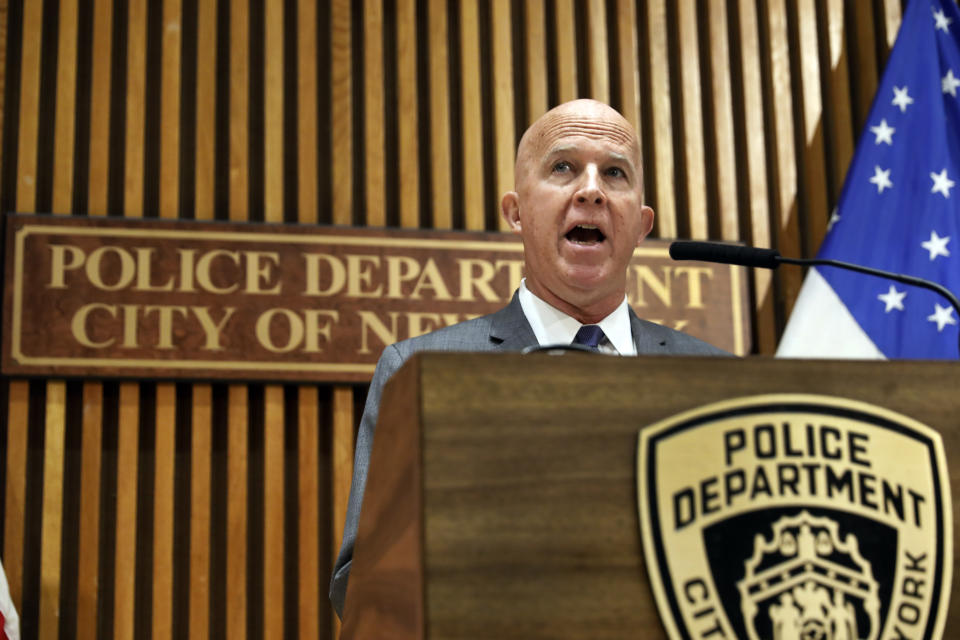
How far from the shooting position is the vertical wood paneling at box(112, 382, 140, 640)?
2998 millimetres

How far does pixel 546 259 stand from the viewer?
2.00 meters

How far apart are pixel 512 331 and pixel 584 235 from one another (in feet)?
0.71

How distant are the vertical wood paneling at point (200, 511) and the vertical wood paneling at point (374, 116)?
750 mm

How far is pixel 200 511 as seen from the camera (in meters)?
3.08

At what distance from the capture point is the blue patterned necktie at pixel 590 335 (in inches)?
76.7

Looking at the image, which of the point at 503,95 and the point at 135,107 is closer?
the point at 135,107

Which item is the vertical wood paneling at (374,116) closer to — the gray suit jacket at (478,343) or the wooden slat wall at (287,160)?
the wooden slat wall at (287,160)

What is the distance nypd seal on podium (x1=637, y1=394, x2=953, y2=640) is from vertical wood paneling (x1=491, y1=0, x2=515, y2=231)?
8.07 ft

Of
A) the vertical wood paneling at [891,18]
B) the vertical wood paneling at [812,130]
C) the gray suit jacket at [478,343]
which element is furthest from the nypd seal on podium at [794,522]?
the vertical wood paneling at [891,18]

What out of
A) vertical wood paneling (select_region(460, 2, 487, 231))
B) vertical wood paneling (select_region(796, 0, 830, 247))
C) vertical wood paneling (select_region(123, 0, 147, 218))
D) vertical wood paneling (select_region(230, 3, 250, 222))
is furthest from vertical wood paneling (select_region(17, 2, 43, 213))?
vertical wood paneling (select_region(796, 0, 830, 247))

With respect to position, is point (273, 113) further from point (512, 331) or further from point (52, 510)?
point (512, 331)

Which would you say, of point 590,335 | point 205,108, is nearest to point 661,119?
point 205,108

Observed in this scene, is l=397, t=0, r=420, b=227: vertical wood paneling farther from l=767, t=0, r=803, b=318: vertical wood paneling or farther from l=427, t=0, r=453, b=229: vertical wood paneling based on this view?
l=767, t=0, r=803, b=318: vertical wood paneling

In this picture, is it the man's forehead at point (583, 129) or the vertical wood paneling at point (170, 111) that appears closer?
the man's forehead at point (583, 129)
